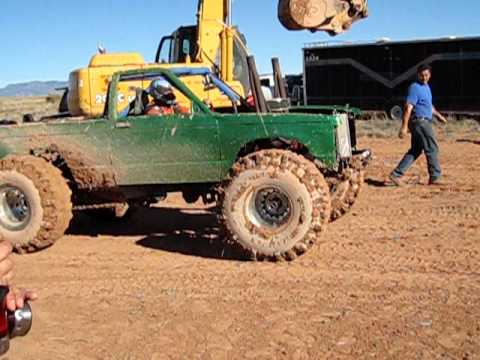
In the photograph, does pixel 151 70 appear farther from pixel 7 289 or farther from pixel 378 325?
pixel 7 289

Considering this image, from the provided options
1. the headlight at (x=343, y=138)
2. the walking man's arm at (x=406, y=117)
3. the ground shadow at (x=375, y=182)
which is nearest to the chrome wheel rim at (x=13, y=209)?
the headlight at (x=343, y=138)

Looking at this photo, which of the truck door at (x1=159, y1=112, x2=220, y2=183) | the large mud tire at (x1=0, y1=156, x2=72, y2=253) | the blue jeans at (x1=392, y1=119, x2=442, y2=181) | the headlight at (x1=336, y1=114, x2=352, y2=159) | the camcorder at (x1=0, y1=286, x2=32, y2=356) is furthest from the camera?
the blue jeans at (x1=392, y1=119, x2=442, y2=181)

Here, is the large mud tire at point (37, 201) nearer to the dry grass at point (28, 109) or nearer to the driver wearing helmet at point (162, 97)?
the driver wearing helmet at point (162, 97)

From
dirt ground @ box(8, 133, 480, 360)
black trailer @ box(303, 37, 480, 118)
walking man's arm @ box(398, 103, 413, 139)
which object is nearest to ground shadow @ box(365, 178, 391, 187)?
walking man's arm @ box(398, 103, 413, 139)

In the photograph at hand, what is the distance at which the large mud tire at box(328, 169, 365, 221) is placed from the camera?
888cm

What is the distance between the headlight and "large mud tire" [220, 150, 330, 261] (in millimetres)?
395

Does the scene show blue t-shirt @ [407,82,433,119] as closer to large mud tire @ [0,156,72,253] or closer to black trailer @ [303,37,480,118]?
large mud tire @ [0,156,72,253]

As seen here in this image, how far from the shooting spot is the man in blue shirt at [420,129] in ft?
36.4

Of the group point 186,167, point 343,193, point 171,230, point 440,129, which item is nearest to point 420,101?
point 343,193

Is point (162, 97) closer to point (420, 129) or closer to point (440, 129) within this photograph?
point (420, 129)

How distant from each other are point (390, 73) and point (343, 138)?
2327 centimetres

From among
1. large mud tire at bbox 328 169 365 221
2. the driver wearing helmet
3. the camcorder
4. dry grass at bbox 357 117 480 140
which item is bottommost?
dry grass at bbox 357 117 480 140

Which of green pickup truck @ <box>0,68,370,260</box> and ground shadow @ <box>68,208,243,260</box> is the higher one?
green pickup truck @ <box>0,68,370,260</box>

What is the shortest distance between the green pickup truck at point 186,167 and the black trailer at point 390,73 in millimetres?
21278
